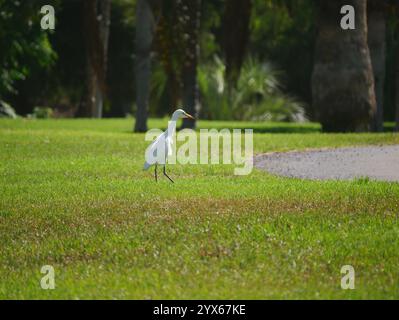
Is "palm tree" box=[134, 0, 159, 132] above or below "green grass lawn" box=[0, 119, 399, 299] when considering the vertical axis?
above

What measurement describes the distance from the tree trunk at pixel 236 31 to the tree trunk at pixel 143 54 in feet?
7.37

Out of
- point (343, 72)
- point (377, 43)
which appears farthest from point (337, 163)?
point (377, 43)

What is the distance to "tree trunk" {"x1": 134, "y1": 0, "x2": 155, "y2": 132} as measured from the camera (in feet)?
88.5

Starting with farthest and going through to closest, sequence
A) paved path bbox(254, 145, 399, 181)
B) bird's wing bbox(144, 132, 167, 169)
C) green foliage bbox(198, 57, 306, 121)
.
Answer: green foliage bbox(198, 57, 306, 121) < paved path bbox(254, 145, 399, 181) < bird's wing bbox(144, 132, 167, 169)

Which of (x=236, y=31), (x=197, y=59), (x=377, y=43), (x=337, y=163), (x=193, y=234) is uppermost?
(x=377, y=43)

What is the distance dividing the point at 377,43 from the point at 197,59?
5028 millimetres

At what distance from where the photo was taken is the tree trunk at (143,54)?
88.5 ft

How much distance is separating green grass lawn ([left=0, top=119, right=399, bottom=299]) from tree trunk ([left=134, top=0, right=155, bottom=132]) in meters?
10.9

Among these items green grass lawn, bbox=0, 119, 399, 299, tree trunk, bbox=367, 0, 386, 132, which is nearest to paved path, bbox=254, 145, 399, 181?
green grass lawn, bbox=0, 119, 399, 299

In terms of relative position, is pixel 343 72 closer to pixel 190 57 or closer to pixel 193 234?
pixel 190 57

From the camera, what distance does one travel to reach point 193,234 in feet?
36.2

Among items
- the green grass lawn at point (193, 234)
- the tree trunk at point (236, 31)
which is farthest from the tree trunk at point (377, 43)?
the green grass lawn at point (193, 234)

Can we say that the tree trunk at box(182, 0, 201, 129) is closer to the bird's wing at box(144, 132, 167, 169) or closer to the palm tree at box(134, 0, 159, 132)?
the palm tree at box(134, 0, 159, 132)

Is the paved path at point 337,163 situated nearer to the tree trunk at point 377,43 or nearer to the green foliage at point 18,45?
the tree trunk at point 377,43
